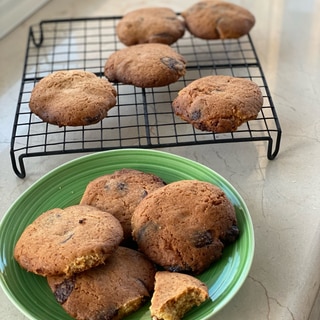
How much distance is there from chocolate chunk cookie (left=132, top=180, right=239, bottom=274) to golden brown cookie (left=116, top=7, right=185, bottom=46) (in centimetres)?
56

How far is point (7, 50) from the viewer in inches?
53.6

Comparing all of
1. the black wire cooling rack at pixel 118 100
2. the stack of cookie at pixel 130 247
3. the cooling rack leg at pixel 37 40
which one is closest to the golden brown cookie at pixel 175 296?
the stack of cookie at pixel 130 247

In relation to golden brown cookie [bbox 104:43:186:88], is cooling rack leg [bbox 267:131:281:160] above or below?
below

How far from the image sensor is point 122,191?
2.69 ft

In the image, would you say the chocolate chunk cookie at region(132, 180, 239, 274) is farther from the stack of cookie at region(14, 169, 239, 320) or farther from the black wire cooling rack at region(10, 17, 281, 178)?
the black wire cooling rack at region(10, 17, 281, 178)

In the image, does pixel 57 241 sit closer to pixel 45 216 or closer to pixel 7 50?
pixel 45 216

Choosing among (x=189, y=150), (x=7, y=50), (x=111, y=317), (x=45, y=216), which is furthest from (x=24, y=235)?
(x=7, y=50)

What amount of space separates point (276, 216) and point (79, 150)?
375 mm

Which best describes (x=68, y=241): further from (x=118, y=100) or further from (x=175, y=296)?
(x=118, y=100)

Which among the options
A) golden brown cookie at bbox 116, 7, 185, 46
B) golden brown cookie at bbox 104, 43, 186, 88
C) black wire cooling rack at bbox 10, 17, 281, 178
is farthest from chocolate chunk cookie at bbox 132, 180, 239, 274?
golden brown cookie at bbox 116, 7, 185, 46

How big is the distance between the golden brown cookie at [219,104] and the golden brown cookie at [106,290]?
0.35 metres

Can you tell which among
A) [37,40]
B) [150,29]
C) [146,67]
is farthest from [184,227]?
[37,40]

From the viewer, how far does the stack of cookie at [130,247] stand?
66cm

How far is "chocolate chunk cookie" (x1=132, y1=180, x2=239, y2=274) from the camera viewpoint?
719 millimetres
